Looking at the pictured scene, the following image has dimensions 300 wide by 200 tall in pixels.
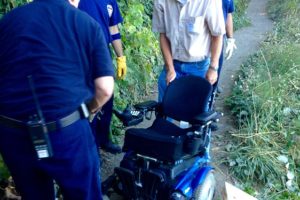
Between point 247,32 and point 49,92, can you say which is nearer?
point 49,92

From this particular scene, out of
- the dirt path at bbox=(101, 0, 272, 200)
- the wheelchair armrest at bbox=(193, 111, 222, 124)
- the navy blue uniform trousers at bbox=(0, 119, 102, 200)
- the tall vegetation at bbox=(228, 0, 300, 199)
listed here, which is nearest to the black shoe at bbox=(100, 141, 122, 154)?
the dirt path at bbox=(101, 0, 272, 200)

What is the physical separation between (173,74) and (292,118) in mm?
1963

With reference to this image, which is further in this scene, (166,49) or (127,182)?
(166,49)

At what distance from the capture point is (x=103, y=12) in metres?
3.32

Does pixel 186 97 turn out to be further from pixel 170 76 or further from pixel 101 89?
pixel 101 89

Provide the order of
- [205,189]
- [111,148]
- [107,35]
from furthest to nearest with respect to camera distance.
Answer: [111,148], [107,35], [205,189]

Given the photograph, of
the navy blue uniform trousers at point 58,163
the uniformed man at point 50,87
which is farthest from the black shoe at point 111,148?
the uniformed man at point 50,87

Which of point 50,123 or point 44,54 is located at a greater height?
point 44,54

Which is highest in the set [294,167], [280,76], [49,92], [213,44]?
[49,92]

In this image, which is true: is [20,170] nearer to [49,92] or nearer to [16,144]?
[16,144]

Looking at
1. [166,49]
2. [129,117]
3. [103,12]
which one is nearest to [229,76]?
[166,49]

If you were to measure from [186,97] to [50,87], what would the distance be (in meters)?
1.56

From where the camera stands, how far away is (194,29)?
3.20 metres

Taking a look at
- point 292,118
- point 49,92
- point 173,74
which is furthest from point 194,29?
point 292,118
